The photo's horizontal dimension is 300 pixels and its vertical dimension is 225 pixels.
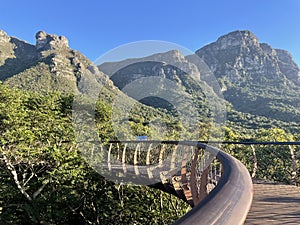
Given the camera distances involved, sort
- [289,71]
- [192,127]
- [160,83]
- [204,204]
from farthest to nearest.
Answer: [289,71]
[192,127]
[160,83]
[204,204]

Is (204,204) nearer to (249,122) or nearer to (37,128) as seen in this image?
(37,128)

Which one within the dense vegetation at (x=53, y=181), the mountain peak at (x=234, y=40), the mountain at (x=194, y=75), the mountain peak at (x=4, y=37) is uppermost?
the mountain peak at (x=234, y=40)

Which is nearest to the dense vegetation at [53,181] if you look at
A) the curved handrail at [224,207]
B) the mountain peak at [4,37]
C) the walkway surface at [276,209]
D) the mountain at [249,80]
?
the mountain at [249,80]

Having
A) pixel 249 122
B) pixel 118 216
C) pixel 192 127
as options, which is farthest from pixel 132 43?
pixel 249 122

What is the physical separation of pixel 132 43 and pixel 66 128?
10.9 feet

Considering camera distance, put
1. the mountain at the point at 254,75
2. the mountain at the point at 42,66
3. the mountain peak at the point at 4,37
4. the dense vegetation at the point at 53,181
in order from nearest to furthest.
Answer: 1. the dense vegetation at the point at 53,181
2. the mountain at the point at 42,66
3. the mountain at the point at 254,75
4. the mountain peak at the point at 4,37

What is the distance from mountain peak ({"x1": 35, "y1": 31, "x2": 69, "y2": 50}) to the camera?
205ft

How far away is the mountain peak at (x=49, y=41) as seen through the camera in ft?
205

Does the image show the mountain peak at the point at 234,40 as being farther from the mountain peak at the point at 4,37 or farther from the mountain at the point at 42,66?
the mountain peak at the point at 4,37

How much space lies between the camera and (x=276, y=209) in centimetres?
214

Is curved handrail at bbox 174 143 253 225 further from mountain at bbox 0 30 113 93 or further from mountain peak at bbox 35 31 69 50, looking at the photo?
mountain peak at bbox 35 31 69 50

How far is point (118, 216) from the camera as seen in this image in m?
8.05

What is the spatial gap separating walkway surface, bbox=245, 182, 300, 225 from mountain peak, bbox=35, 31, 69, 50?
213 ft

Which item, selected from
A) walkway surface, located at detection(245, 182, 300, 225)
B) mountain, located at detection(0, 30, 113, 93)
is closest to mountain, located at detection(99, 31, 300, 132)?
walkway surface, located at detection(245, 182, 300, 225)
